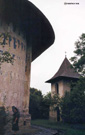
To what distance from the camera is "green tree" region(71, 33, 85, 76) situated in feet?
44.5

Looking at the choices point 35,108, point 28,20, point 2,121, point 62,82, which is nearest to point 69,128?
point 2,121

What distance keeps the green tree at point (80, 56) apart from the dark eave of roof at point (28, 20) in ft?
8.66

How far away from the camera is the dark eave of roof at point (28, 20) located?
11.9 meters

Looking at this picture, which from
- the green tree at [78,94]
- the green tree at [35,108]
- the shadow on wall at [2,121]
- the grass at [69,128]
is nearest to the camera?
the shadow on wall at [2,121]

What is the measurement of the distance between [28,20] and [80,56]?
18.0 feet

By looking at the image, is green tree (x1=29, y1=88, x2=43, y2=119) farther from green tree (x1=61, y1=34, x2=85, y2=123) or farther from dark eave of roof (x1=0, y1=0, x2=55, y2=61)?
dark eave of roof (x1=0, y1=0, x2=55, y2=61)

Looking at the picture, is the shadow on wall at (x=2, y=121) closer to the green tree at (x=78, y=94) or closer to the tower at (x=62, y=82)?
the green tree at (x=78, y=94)

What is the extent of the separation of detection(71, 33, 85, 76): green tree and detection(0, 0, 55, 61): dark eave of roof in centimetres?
264

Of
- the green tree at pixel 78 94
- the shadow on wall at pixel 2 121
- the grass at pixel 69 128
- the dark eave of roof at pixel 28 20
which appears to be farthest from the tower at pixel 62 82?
the shadow on wall at pixel 2 121

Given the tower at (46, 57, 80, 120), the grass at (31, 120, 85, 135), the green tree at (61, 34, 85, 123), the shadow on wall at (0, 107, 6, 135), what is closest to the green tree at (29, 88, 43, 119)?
the tower at (46, 57, 80, 120)

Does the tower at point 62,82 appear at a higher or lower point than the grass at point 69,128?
higher

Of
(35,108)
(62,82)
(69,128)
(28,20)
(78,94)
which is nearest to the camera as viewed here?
Result: (28,20)

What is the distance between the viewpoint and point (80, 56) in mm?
14258

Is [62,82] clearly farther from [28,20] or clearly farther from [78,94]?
[28,20]
